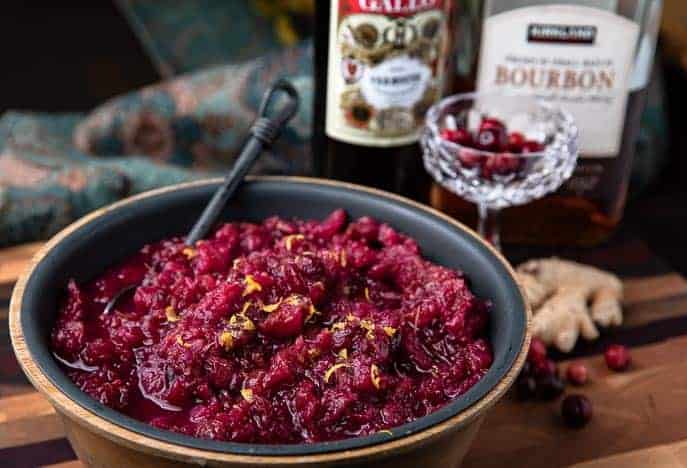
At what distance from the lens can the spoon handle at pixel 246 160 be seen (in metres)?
1.33

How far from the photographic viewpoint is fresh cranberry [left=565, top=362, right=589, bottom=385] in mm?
1424

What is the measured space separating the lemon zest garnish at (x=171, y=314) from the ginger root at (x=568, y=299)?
1.85 ft

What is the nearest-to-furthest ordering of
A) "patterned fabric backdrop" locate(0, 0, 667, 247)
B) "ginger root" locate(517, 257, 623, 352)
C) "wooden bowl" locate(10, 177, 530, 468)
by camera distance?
"wooden bowl" locate(10, 177, 530, 468), "ginger root" locate(517, 257, 623, 352), "patterned fabric backdrop" locate(0, 0, 667, 247)

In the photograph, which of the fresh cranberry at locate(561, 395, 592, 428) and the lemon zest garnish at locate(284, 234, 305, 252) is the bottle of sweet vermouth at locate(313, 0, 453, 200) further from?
the fresh cranberry at locate(561, 395, 592, 428)

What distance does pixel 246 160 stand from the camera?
1.38 meters

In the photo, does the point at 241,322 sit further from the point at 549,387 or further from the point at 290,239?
the point at 549,387

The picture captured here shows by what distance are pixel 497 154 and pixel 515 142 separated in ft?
0.24

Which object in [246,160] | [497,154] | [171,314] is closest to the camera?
[171,314]

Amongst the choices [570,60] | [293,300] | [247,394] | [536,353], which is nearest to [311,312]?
[293,300]

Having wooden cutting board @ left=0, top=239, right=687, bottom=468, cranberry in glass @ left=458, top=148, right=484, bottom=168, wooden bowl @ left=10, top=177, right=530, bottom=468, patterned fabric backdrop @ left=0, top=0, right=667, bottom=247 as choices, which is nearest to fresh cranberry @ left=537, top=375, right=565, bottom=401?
wooden cutting board @ left=0, top=239, right=687, bottom=468

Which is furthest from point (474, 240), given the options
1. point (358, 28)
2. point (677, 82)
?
point (677, 82)

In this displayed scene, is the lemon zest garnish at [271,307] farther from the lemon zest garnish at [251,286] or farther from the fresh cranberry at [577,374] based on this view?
the fresh cranberry at [577,374]

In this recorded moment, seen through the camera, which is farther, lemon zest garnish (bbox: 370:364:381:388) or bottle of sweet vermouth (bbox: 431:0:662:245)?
bottle of sweet vermouth (bbox: 431:0:662:245)

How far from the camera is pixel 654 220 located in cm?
198
